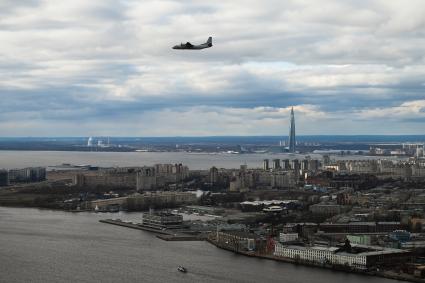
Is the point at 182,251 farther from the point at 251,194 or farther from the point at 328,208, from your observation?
the point at 251,194

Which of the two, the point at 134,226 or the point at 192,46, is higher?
the point at 192,46

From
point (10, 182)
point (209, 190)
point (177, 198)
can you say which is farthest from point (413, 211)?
point (10, 182)

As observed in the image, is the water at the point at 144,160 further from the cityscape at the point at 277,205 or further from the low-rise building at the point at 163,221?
the low-rise building at the point at 163,221

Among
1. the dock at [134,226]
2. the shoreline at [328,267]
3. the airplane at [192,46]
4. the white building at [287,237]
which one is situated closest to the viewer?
the airplane at [192,46]

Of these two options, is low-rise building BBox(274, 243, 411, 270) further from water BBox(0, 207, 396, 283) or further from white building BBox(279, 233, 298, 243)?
white building BBox(279, 233, 298, 243)

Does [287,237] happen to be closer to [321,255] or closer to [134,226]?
[321,255]

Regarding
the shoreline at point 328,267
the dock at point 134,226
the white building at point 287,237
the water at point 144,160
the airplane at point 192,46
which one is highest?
the airplane at point 192,46

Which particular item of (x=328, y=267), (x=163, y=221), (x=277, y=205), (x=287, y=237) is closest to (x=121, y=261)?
(x=328, y=267)

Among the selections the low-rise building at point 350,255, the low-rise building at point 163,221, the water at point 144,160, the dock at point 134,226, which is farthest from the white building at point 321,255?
the water at point 144,160
